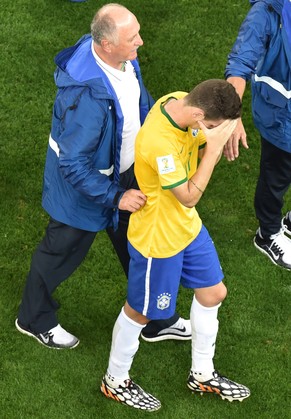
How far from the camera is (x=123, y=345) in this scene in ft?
19.9

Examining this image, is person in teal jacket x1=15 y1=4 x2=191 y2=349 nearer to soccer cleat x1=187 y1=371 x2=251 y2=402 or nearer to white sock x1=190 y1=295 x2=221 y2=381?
white sock x1=190 y1=295 x2=221 y2=381

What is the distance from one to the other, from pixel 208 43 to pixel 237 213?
2.22 meters

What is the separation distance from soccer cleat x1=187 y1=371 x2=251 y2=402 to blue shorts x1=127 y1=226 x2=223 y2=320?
72 centimetres

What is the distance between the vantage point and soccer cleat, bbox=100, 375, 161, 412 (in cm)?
634

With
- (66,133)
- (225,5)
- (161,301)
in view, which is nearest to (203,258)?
(161,301)

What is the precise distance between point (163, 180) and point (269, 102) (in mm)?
1772

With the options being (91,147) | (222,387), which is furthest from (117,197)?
(222,387)

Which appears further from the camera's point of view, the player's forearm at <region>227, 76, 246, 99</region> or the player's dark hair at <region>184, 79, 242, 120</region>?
the player's forearm at <region>227, 76, 246, 99</region>

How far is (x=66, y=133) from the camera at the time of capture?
5742 mm

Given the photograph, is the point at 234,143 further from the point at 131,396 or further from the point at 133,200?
the point at 131,396

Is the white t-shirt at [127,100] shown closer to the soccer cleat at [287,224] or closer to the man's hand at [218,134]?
the man's hand at [218,134]

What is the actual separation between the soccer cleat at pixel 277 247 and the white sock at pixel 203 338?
1.48m

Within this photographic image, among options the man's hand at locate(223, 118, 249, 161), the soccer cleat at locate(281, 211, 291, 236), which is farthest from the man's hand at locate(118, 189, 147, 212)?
the soccer cleat at locate(281, 211, 291, 236)

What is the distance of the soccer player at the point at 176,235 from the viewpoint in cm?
533
